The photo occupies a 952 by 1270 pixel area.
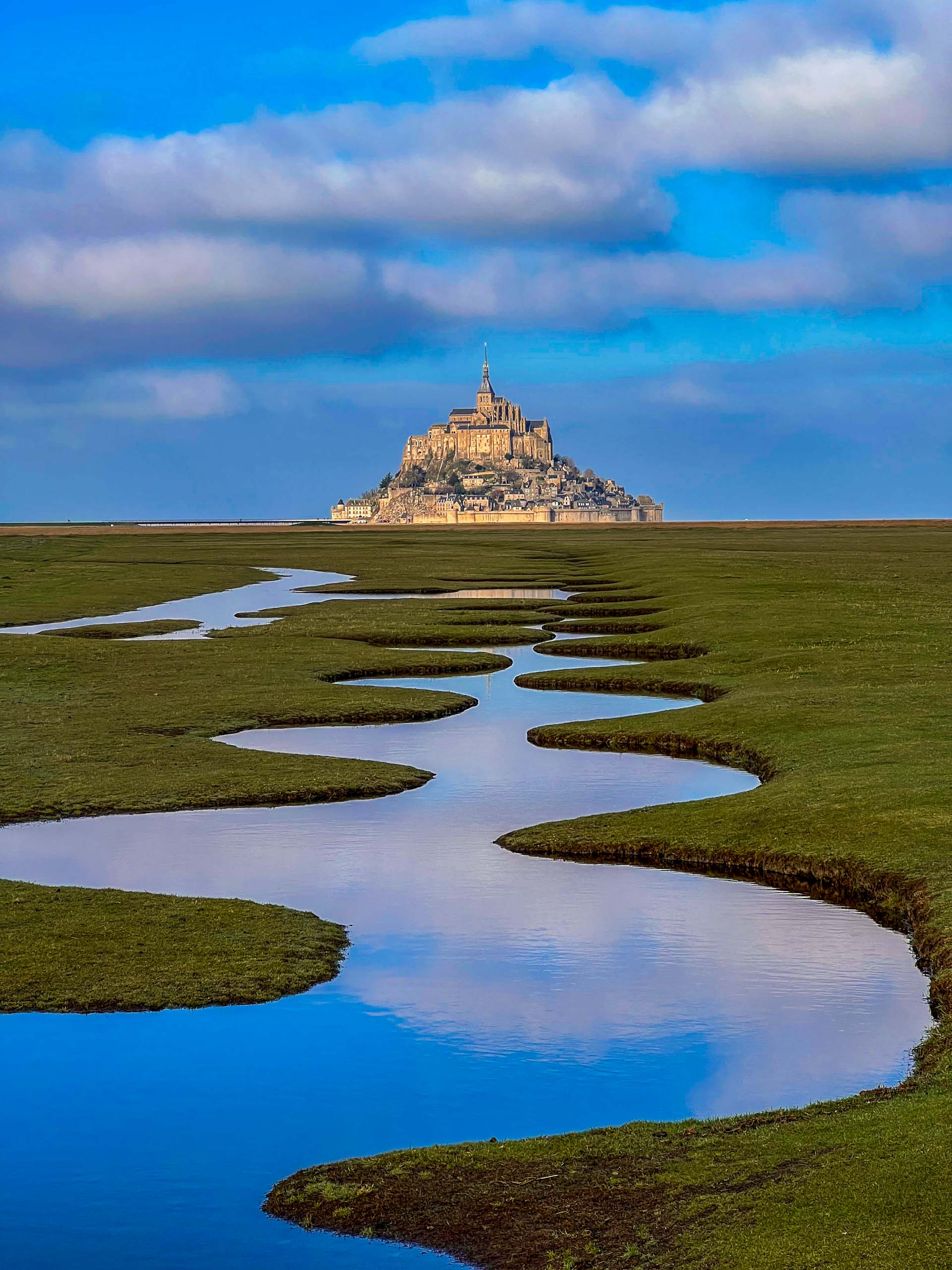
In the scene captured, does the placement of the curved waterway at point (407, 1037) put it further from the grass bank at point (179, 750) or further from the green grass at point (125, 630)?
the green grass at point (125, 630)

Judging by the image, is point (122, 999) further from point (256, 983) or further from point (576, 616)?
point (576, 616)

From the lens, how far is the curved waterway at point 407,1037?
13945 mm

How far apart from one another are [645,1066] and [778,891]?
8.31 m

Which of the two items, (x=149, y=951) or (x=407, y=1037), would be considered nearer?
(x=407, y=1037)

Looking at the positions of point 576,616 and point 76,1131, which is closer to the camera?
point 76,1131

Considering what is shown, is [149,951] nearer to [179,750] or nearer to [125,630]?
[179,750]

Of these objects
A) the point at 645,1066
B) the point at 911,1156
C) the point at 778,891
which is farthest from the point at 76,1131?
the point at 778,891

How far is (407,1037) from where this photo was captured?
17.8m

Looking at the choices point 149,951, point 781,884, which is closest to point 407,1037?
point 149,951

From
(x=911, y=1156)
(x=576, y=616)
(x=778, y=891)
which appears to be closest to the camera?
(x=911, y=1156)

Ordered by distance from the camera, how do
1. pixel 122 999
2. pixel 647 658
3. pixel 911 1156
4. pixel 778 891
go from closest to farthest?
1. pixel 911 1156
2. pixel 122 999
3. pixel 778 891
4. pixel 647 658

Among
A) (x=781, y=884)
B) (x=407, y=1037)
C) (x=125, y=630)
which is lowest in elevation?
(x=407, y=1037)

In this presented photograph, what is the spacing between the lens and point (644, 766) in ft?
119

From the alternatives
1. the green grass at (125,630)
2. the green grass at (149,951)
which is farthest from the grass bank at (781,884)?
the green grass at (125,630)
